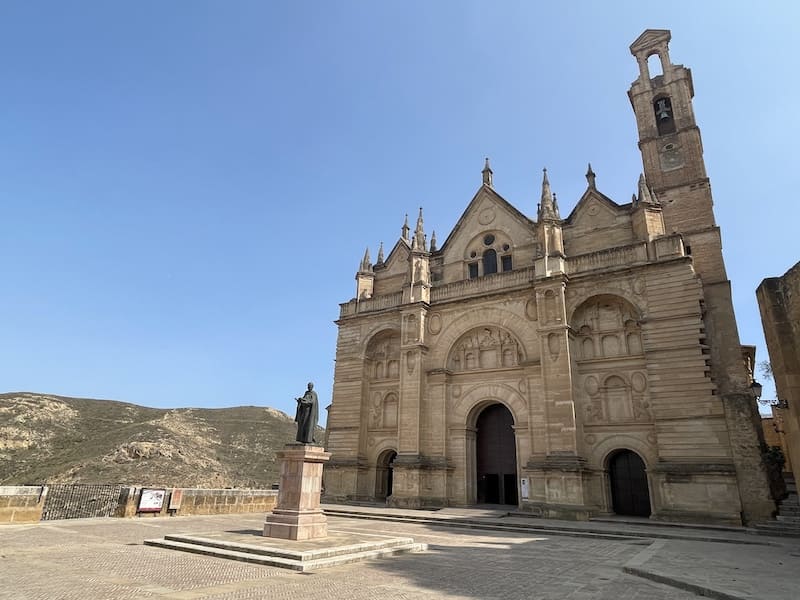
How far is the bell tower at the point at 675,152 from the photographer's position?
25641mm

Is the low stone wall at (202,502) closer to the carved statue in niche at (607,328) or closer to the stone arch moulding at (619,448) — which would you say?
the stone arch moulding at (619,448)

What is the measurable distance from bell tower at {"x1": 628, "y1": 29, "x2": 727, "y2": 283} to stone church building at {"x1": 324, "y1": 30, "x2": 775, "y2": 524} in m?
0.09

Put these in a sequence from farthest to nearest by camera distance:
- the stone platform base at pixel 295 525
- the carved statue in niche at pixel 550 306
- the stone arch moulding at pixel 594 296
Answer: the carved statue in niche at pixel 550 306, the stone arch moulding at pixel 594 296, the stone platform base at pixel 295 525

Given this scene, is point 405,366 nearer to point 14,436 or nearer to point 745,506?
point 745,506

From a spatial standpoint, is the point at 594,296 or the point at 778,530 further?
the point at 594,296

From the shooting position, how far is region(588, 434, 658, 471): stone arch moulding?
21656 mm

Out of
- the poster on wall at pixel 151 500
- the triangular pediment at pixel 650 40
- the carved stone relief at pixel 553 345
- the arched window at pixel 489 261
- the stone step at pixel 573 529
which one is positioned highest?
the triangular pediment at pixel 650 40

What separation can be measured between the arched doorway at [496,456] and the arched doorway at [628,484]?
17.0 feet

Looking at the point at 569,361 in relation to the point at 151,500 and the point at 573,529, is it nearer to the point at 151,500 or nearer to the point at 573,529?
the point at 573,529

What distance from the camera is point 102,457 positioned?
148 feet

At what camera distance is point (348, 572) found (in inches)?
368

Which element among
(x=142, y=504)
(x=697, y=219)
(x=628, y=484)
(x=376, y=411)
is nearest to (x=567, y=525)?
(x=628, y=484)

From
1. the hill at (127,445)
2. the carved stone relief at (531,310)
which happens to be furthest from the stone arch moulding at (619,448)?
the hill at (127,445)

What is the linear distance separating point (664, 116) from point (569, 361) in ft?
63.7
